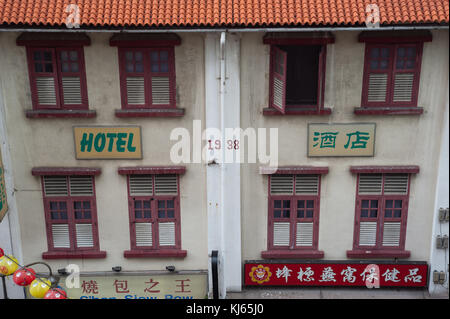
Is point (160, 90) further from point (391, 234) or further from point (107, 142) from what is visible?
point (391, 234)

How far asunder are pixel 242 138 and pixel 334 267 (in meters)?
4.55

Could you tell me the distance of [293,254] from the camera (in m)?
12.5

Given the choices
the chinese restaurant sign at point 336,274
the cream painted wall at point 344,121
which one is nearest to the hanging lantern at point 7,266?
the cream painted wall at point 344,121

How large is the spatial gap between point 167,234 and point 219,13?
6.07 metres

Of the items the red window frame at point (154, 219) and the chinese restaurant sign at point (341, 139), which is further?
the red window frame at point (154, 219)

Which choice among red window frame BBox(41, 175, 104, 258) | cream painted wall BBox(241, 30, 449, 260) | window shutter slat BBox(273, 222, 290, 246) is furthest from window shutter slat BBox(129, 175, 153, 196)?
window shutter slat BBox(273, 222, 290, 246)

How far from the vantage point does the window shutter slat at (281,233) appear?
487 inches

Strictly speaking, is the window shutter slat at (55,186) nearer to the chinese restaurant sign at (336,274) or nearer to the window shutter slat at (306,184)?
the chinese restaurant sign at (336,274)

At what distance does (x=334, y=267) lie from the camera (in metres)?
12.5

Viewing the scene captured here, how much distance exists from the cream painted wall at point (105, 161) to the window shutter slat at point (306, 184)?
2.57m

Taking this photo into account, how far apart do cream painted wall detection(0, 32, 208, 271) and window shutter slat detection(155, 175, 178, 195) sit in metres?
0.22

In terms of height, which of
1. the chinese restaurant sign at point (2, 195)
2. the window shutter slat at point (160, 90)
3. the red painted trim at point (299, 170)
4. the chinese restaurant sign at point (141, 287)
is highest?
the window shutter slat at point (160, 90)

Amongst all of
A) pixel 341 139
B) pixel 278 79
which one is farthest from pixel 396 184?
pixel 278 79

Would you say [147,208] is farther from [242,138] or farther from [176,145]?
[242,138]
